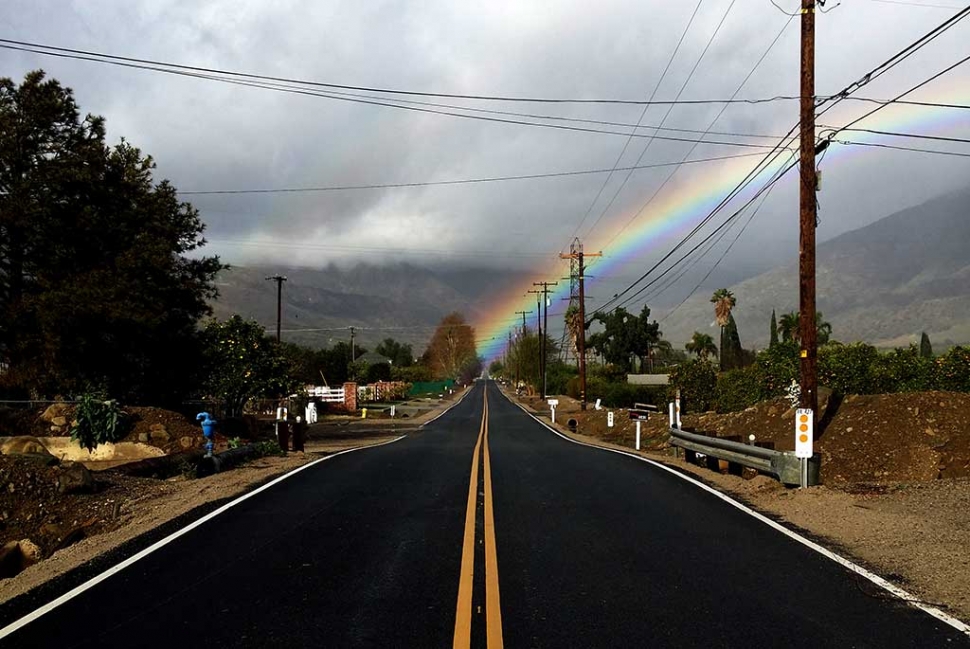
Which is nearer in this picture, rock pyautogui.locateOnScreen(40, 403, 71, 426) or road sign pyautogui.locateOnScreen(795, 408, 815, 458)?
road sign pyautogui.locateOnScreen(795, 408, 815, 458)

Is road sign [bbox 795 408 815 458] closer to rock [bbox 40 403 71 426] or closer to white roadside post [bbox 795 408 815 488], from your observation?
white roadside post [bbox 795 408 815 488]

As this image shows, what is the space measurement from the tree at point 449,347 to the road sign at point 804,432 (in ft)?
521

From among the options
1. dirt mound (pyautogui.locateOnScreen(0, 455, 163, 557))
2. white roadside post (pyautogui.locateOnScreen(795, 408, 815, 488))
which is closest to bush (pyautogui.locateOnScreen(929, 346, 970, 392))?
white roadside post (pyautogui.locateOnScreen(795, 408, 815, 488))

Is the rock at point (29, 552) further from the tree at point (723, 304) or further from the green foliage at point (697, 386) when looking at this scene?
the tree at point (723, 304)

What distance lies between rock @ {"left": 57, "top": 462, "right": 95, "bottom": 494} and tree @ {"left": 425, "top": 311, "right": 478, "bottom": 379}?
15774 cm

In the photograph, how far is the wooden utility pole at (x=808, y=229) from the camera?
15.8 m

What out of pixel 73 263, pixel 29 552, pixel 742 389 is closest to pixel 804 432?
pixel 29 552

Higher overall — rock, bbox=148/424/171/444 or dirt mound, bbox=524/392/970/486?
dirt mound, bbox=524/392/970/486

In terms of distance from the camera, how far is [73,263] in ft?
89.1

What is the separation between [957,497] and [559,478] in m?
6.30

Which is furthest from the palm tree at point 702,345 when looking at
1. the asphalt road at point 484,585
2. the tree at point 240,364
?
the asphalt road at point 484,585

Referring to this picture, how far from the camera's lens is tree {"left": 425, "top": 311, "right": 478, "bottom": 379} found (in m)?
174

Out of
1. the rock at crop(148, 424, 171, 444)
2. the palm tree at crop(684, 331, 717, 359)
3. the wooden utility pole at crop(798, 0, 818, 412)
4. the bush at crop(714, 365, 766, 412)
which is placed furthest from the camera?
the palm tree at crop(684, 331, 717, 359)

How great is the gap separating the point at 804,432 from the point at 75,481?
11.4 meters
